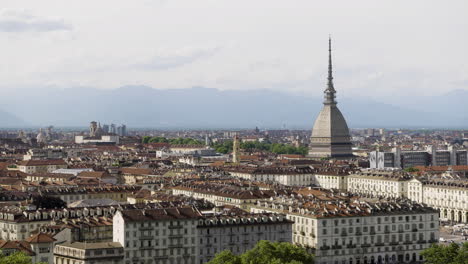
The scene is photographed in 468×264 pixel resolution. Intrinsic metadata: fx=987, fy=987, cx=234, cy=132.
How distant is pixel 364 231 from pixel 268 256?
17.0 m

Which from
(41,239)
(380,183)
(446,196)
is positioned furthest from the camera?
(380,183)

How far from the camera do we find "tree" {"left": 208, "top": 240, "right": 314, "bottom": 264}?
57.9 meters

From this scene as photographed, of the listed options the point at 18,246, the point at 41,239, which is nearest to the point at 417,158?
the point at 41,239

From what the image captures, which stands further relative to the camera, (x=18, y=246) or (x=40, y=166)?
(x=40, y=166)

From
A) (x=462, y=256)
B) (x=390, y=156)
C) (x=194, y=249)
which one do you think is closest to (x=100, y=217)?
(x=194, y=249)

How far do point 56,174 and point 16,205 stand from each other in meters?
50.7

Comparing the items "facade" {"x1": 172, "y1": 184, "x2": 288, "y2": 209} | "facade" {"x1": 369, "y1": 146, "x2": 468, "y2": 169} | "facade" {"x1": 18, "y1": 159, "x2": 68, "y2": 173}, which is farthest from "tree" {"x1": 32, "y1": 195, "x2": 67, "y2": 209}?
"facade" {"x1": 369, "y1": 146, "x2": 468, "y2": 169}

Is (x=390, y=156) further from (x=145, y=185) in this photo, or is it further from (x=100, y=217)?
(x=100, y=217)

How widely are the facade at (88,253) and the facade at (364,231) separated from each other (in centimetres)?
1669

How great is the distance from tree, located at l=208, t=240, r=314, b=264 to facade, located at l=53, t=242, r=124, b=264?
6736 millimetres

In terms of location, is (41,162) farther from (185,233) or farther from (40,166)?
(185,233)

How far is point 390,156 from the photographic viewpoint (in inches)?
6895

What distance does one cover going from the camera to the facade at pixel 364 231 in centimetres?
7344

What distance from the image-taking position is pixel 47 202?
291 ft
